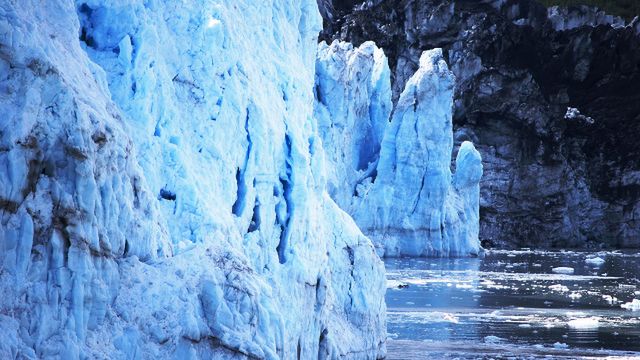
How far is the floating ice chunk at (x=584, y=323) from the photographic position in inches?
1074

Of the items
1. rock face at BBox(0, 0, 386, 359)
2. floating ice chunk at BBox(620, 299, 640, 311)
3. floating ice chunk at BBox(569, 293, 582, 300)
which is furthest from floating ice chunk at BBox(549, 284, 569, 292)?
rock face at BBox(0, 0, 386, 359)

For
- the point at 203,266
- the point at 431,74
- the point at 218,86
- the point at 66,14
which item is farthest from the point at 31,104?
the point at 431,74

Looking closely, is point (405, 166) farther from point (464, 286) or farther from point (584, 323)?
point (584, 323)

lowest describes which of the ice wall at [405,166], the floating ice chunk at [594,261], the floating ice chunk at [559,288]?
the floating ice chunk at [559,288]

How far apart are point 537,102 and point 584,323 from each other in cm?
5711

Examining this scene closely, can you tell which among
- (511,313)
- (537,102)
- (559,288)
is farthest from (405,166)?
(511,313)

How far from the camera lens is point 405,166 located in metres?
60.7

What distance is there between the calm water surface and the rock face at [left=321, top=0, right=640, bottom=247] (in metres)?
29.9

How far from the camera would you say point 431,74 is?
63.4 metres

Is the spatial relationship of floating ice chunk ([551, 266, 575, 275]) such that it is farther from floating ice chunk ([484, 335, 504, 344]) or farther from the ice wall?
floating ice chunk ([484, 335, 504, 344])

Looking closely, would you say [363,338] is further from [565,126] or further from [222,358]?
[565,126]

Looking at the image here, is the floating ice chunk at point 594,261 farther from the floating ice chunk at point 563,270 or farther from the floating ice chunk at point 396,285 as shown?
the floating ice chunk at point 396,285

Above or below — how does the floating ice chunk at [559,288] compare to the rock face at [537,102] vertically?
below

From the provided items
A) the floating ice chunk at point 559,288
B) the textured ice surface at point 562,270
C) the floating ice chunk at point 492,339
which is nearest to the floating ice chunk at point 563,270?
the textured ice surface at point 562,270
